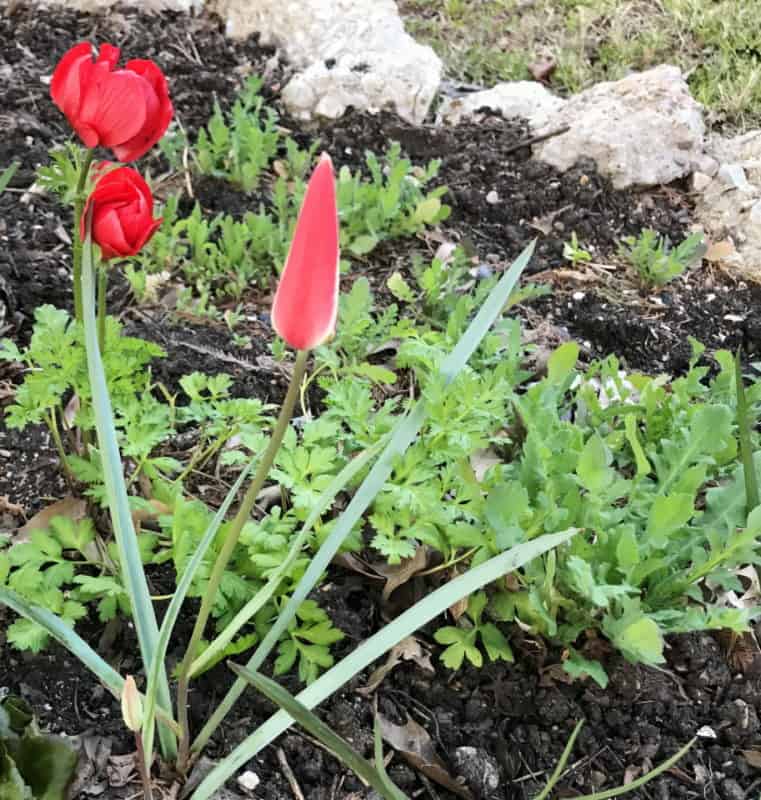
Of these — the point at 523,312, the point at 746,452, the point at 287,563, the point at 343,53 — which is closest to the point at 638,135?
the point at 523,312

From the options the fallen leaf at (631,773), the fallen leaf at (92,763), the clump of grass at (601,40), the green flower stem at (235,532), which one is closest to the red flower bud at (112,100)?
the green flower stem at (235,532)

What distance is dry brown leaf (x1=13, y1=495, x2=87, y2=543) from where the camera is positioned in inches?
70.8

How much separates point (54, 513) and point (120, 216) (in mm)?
683

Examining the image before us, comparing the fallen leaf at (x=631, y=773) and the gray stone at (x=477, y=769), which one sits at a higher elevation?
the gray stone at (x=477, y=769)

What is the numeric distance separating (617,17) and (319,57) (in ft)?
5.45

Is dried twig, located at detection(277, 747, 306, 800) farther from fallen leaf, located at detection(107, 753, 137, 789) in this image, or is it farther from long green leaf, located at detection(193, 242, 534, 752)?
long green leaf, located at detection(193, 242, 534, 752)

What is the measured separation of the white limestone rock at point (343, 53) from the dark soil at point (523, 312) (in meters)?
0.10

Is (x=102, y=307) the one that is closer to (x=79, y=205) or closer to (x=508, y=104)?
(x=79, y=205)

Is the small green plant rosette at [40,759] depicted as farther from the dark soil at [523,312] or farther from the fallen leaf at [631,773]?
the fallen leaf at [631,773]

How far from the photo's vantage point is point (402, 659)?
1692 millimetres

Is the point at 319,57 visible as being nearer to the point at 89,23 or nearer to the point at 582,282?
the point at 89,23

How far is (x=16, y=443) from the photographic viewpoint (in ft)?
6.63

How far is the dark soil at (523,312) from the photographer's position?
1.58 meters

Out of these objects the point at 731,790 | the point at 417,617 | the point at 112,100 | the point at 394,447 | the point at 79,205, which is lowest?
the point at 731,790
